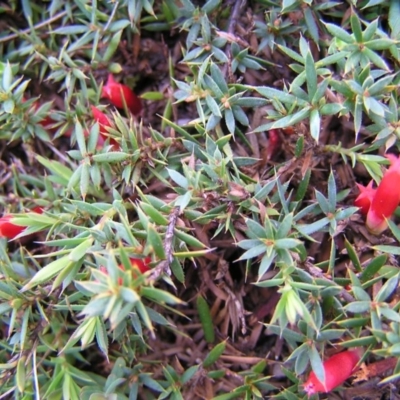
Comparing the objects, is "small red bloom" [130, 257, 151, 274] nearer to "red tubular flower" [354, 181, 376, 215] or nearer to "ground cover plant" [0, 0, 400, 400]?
"ground cover plant" [0, 0, 400, 400]

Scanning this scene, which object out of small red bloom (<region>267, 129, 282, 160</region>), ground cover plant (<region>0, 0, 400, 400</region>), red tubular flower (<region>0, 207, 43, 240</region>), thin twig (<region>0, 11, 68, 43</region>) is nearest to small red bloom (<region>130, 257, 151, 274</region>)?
ground cover plant (<region>0, 0, 400, 400</region>)

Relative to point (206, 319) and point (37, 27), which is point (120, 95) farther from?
point (206, 319)

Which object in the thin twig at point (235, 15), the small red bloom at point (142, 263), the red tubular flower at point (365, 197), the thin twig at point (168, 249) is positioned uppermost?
the thin twig at point (235, 15)

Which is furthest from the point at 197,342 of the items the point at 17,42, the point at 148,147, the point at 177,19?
the point at 17,42

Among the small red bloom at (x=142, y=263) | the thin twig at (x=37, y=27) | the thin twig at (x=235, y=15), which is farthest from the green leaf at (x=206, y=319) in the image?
the thin twig at (x=37, y=27)

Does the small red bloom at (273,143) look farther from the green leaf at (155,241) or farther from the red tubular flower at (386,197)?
the green leaf at (155,241)

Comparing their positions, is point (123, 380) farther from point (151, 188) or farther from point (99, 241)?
point (151, 188)

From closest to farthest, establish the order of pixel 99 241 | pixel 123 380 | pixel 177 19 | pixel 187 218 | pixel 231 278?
pixel 99 241
pixel 187 218
pixel 123 380
pixel 231 278
pixel 177 19

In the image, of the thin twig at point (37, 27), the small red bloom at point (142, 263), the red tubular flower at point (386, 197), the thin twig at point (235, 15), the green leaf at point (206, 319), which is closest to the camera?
the small red bloom at point (142, 263)

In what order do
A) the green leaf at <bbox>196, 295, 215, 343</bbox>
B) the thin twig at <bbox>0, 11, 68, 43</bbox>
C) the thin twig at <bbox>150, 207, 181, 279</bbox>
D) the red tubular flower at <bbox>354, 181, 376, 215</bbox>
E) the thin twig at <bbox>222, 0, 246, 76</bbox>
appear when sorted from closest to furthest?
the thin twig at <bbox>150, 207, 181, 279</bbox>
the red tubular flower at <bbox>354, 181, 376, 215</bbox>
the green leaf at <bbox>196, 295, 215, 343</bbox>
the thin twig at <bbox>222, 0, 246, 76</bbox>
the thin twig at <bbox>0, 11, 68, 43</bbox>
